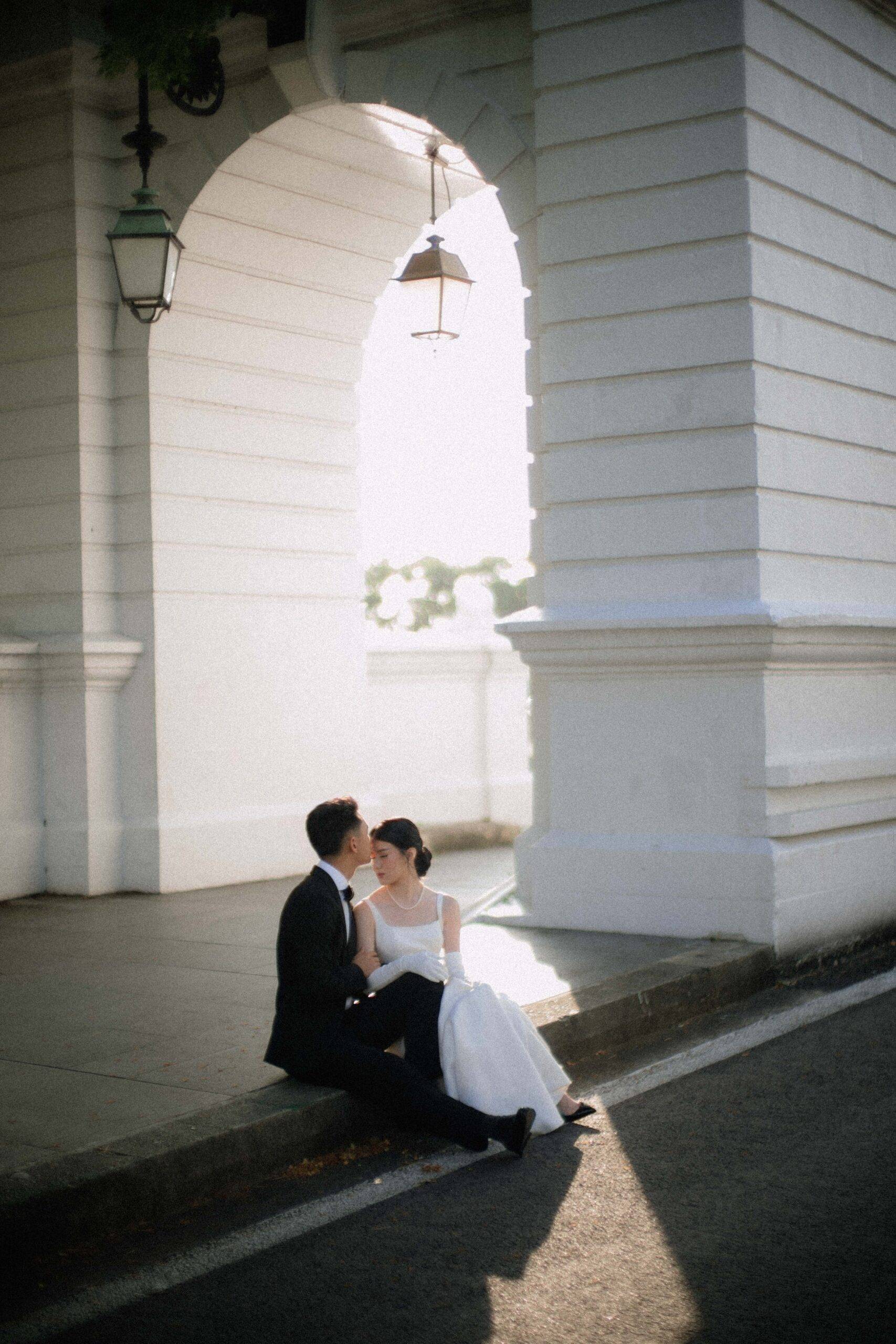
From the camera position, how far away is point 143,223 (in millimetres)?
8547

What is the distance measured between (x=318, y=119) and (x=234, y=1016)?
20.1 feet

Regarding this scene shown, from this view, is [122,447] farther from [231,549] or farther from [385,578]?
[385,578]

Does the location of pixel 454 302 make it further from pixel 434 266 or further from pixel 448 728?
pixel 448 728

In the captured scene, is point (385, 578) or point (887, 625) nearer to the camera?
point (887, 625)

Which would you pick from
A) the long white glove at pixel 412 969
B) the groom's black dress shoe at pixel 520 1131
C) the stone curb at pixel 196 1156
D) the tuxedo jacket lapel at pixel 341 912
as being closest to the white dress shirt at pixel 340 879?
the tuxedo jacket lapel at pixel 341 912

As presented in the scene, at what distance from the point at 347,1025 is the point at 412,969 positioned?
1.08 feet

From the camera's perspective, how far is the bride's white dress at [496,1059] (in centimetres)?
504

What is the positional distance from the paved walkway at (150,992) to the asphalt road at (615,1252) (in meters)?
0.92

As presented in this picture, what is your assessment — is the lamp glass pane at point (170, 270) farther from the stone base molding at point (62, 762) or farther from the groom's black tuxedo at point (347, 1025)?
the groom's black tuxedo at point (347, 1025)

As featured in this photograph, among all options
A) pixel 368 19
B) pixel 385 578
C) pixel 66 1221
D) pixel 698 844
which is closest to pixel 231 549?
pixel 368 19

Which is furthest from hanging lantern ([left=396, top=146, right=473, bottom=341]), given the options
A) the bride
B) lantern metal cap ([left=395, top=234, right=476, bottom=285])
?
the bride

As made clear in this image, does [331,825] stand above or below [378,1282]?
above

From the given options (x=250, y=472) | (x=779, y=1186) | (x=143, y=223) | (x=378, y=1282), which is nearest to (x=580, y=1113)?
(x=779, y=1186)

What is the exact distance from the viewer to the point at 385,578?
40844 mm
